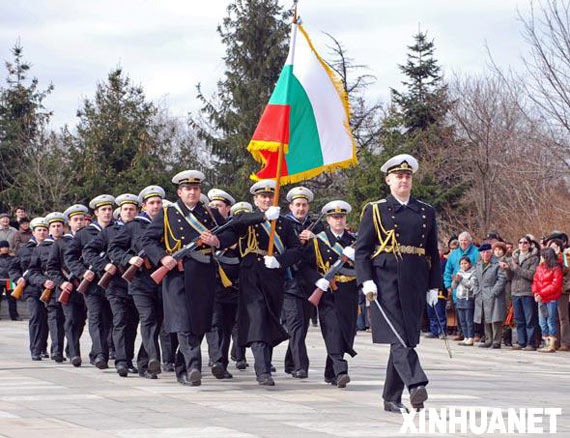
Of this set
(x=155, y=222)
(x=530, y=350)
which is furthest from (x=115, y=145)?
(x=155, y=222)

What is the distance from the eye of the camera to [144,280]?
13.4 meters

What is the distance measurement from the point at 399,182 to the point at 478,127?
29085mm

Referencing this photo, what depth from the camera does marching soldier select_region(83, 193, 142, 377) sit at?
13.8 metres

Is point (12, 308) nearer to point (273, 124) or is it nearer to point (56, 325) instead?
point (56, 325)

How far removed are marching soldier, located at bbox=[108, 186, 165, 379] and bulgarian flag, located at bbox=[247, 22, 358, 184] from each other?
140 cm

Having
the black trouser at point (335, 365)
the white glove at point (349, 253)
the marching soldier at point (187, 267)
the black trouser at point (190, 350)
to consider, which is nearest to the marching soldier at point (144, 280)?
the marching soldier at point (187, 267)

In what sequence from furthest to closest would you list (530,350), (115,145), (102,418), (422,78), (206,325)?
(422,78) → (115,145) → (530,350) → (206,325) → (102,418)

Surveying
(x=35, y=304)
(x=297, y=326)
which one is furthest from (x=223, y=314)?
(x=35, y=304)

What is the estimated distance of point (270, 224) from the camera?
1291cm

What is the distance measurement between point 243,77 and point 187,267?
34.3 metres

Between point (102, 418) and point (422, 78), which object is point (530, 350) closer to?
point (102, 418)

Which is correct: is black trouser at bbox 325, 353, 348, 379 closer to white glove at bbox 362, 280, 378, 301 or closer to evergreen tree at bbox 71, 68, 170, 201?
white glove at bbox 362, 280, 378, 301

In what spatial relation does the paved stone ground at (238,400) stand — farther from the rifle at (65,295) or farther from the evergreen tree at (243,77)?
the evergreen tree at (243,77)

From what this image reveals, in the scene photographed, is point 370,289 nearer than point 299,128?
Yes
